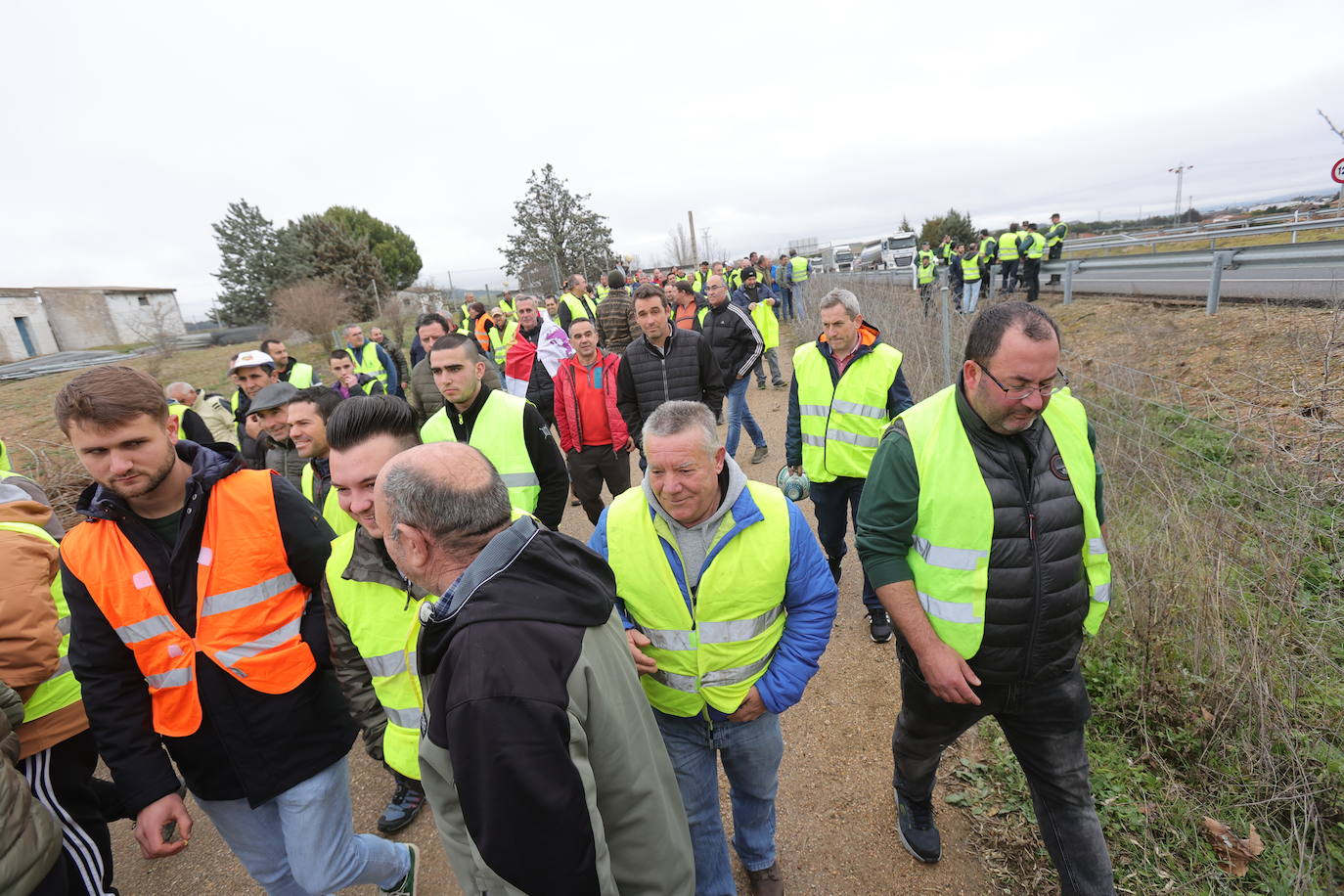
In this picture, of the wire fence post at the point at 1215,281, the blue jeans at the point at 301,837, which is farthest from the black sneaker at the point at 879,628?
the wire fence post at the point at 1215,281

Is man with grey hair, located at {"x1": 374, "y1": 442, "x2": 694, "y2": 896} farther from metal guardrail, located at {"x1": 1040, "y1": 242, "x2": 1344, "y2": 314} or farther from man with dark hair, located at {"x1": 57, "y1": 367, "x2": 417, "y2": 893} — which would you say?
metal guardrail, located at {"x1": 1040, "y1": 242, "x2": 1344, "y2": 314}

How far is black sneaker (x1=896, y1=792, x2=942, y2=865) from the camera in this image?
2480mm

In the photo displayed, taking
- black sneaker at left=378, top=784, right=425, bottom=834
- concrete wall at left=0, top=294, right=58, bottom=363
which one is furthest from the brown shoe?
concrete wall at left=0, top=294, right=58, bottom=363

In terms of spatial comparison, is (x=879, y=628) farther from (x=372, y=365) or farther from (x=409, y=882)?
(x=372, y=365)

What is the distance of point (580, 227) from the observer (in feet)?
120

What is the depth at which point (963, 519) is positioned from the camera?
6.35 feet

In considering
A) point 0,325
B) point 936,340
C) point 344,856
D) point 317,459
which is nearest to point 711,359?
point 317,459

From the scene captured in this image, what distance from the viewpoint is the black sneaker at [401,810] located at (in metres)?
2.98

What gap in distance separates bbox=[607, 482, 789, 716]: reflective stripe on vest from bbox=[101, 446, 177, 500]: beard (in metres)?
1.45

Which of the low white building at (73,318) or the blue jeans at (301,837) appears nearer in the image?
the blue jeans at (301,837)

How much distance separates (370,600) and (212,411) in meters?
5.51

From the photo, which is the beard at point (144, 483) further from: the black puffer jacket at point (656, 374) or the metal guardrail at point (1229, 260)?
the metal guardrail at point (1229, 260)

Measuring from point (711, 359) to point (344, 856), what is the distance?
3.93 meters

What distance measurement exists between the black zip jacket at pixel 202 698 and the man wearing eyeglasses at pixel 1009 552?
206 centimetres
